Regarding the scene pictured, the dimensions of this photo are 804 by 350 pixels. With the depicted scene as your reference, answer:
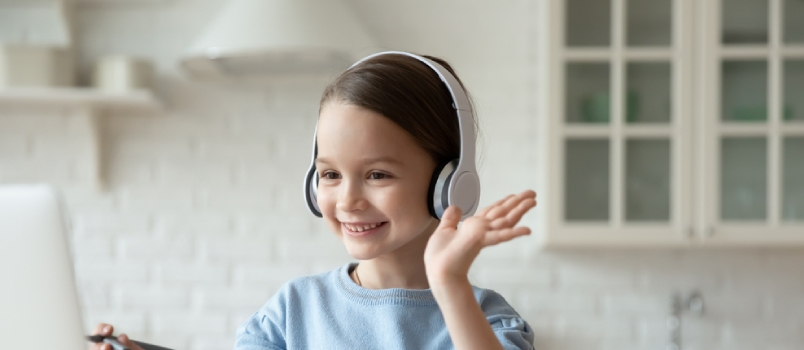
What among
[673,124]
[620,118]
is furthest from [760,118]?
[620,118]

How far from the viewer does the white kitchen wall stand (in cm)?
262

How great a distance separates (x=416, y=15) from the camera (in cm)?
264

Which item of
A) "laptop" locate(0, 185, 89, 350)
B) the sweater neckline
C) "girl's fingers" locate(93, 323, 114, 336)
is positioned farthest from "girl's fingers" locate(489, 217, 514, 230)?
"girl's fingers" locate(93, 323, 114, 336)

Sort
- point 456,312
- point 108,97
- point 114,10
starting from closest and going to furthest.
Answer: point 456,312, point 108,97, point 114,10

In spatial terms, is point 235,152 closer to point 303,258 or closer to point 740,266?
point 303,258

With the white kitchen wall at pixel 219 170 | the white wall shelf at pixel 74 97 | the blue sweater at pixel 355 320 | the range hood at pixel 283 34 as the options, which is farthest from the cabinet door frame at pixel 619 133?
the blue sweater at pixel 355 320

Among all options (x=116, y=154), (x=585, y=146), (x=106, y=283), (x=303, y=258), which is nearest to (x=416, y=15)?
(x=585, y=146)

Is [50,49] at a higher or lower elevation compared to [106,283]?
higher

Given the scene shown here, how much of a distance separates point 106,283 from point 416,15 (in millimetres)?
1341

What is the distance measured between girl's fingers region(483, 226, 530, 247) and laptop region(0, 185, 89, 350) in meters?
0.40

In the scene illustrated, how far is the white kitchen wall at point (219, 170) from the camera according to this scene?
2619 mm

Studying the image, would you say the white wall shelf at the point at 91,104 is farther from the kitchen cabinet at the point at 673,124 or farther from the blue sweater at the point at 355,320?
the blue sweater at the point at 355,320

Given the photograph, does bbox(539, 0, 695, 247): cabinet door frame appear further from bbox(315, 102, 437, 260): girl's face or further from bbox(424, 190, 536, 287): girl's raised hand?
bbox(424, 190, 536, 287): girl's raised hand

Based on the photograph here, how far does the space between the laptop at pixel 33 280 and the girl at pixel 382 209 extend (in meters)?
0.28
